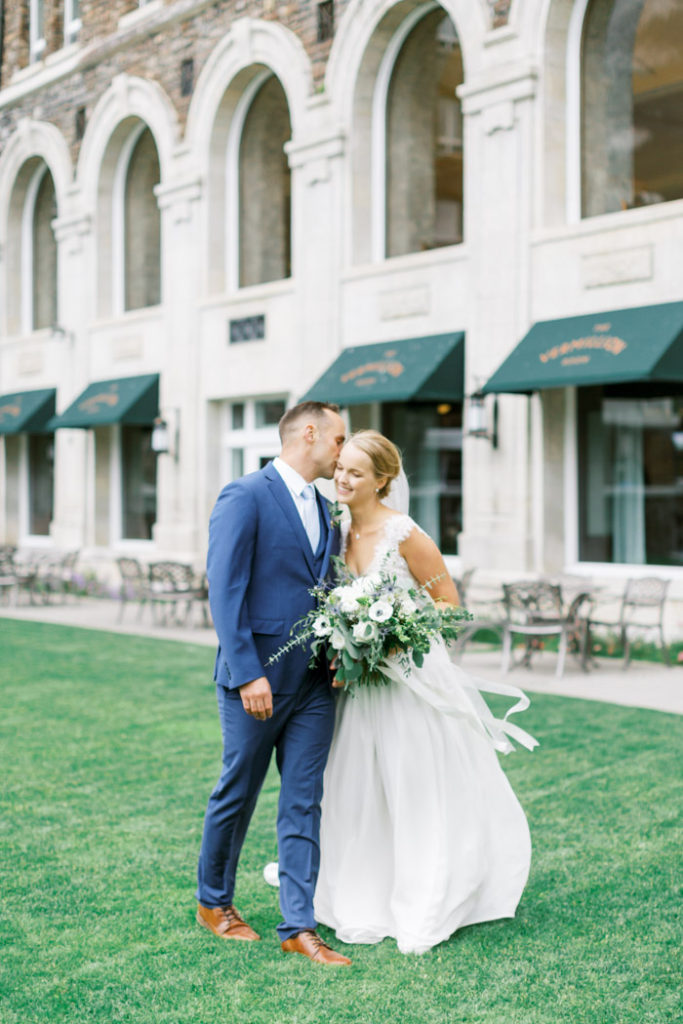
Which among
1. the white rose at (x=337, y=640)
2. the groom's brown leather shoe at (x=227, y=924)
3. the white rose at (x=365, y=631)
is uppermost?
the white rose at (x=365, y=631)

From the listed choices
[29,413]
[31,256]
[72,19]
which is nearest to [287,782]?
[29,413]

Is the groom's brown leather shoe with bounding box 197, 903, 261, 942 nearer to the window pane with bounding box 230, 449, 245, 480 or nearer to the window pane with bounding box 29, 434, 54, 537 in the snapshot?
the window pane with bounding box 230, 449, 245, 480

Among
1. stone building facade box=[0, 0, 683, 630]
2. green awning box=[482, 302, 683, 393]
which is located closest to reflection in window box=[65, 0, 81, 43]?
stone building facade box=[0, 0, 683, 630]

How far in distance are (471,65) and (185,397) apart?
7.18m

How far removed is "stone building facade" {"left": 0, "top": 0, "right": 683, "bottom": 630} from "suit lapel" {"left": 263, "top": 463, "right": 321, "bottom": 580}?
793cm

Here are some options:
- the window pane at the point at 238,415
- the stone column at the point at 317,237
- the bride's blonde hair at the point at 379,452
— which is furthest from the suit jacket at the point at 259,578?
the window pane at the point at 238,415

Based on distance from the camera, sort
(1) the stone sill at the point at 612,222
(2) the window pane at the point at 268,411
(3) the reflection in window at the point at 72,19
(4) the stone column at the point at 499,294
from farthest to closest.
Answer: (3) the reflection in window at the point at 72,19, (2) the window pane at the point at 268,411, (4) the stone column at the point at 499,294, (1) the stone sill at the point at 612,222

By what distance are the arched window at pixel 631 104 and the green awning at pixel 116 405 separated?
8.44 meters

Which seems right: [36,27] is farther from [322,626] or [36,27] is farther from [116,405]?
[322,626]

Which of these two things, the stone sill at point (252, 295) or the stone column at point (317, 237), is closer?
the stone column at point (317, 237)

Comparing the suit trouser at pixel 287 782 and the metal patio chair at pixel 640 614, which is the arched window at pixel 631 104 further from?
the suit trouser at pixel 287 782

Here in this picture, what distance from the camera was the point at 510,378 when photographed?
41.1 ft

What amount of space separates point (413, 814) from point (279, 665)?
2.66ft

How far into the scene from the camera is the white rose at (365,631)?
3.88 meters
